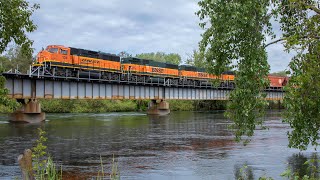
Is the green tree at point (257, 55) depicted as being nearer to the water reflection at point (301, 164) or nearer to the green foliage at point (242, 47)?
the green foliage at point (242, 47)

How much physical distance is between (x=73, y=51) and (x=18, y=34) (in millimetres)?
35586

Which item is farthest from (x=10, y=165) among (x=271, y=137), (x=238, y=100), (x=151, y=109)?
(x=151, y=109)

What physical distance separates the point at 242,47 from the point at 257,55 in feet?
1.55

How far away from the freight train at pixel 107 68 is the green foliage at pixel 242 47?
907 inches


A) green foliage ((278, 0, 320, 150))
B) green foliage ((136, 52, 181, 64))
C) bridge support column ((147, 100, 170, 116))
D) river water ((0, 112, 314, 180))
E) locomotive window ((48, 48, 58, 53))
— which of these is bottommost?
river water ((0, 112, 314, 180))

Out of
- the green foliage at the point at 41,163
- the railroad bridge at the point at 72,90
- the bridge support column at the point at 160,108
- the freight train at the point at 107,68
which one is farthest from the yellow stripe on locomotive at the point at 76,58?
the green foliage at the point at 41,163

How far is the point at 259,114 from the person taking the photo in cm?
1093

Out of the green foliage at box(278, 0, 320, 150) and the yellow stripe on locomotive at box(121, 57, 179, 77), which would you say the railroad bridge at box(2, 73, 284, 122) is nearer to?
the yellow stripe on locomotive at box(121, 57, 179, 77)

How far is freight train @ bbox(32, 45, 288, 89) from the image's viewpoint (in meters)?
44.1

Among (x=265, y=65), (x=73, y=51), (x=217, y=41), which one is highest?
(x=73, y=51)

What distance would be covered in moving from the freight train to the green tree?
2288cm

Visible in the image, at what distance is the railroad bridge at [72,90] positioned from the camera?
42.3 m

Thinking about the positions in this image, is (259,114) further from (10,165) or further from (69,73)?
(69,73)

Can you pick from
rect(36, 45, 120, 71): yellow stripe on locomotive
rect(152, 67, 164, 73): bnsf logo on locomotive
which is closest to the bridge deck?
rect(36, 45, 120, 71): yellow stripe on locomotive
